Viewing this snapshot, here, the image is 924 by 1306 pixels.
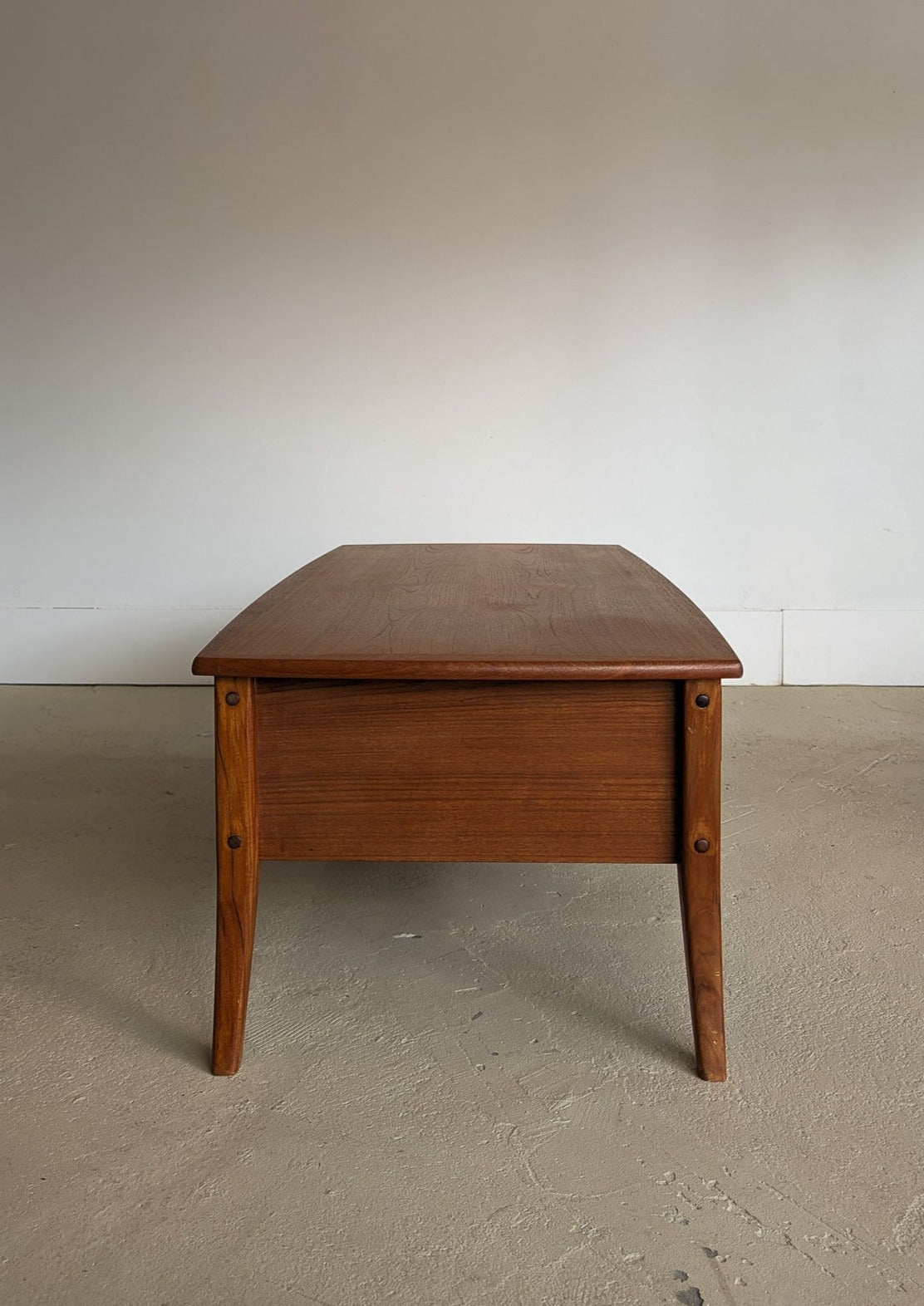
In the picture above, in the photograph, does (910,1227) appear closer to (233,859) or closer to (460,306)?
(233,859)

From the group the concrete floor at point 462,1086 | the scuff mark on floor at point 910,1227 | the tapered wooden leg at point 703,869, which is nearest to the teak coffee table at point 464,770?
the tapered wooden leg at point 703,869

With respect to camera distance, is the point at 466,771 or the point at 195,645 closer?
the point at 466,771

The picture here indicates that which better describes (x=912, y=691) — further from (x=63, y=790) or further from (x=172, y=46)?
(x=172, y=46)

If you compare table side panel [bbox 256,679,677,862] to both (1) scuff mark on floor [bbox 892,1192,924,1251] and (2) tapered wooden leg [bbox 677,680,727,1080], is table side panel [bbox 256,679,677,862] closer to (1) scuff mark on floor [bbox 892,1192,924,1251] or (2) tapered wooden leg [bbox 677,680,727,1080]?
(2) tapered wooden leg [bbox 677,680,727,1080]

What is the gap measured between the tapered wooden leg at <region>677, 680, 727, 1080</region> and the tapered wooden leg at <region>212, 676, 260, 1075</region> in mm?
511

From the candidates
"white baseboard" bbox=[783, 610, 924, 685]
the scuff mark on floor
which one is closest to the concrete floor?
the scuff mark on floor

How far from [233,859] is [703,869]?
21.8 inches

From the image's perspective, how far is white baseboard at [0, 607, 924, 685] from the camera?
3.33 metres

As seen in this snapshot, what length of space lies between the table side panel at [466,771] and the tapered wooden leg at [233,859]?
27mm

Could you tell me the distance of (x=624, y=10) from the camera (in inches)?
121

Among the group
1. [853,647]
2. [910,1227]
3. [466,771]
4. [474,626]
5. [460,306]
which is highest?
[460,306]

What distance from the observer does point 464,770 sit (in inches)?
52.7

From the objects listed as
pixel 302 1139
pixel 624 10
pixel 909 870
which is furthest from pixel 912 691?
pixel 302 1139

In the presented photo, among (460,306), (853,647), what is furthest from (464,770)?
(853,647)
